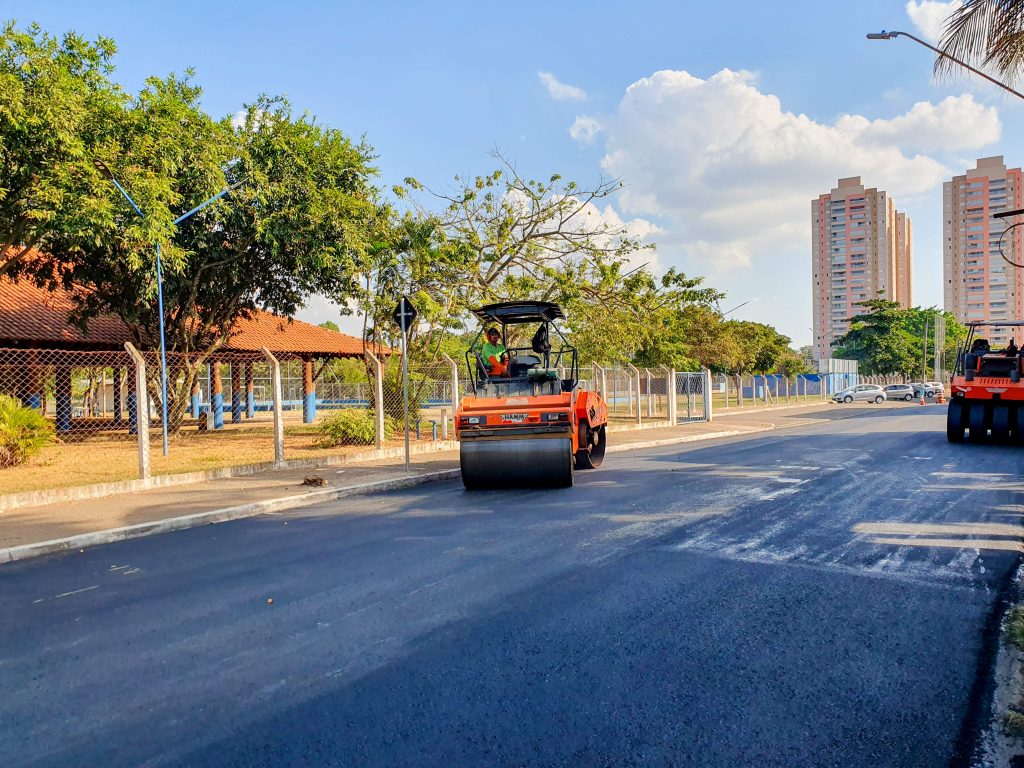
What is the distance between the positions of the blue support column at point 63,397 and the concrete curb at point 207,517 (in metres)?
14.6

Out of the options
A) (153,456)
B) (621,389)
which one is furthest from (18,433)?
(621,389)

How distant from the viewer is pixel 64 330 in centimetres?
2044

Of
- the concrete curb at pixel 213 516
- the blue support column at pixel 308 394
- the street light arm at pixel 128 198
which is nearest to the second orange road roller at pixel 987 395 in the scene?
the concrete curb at pixel 213 516

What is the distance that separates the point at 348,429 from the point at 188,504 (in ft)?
22.1

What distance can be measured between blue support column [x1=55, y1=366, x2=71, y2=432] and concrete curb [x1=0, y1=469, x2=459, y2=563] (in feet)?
48.0

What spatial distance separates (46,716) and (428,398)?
18.1 m

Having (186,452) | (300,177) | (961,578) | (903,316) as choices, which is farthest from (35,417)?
(903,316)

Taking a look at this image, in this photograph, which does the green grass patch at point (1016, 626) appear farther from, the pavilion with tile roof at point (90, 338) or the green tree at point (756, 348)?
the green tree at point (756, 348)

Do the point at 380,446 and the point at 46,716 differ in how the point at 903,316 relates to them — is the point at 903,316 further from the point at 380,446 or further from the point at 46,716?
the point at 46,716

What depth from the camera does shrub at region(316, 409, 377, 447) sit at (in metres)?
16.0

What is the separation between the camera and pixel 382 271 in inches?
758

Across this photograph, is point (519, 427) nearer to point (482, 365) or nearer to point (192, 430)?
point (482, 365)

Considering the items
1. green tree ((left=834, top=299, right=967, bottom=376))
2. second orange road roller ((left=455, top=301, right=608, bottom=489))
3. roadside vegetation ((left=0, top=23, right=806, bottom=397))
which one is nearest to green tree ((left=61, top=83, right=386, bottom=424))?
roadside vegetation ((left=0, top=23, right=806, bottom=397))

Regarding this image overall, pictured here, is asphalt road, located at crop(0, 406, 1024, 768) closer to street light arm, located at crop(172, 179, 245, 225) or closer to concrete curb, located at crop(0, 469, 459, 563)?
concrete curb, located at crop(0, 469, 459, 563)
